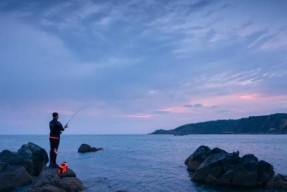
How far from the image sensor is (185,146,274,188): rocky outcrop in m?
26.6

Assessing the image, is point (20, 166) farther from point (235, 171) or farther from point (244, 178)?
point (244, 178)

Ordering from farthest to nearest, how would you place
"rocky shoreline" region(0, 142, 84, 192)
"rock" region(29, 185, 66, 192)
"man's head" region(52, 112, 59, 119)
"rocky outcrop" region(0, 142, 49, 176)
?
"rocky outcrop" region(0, 142, 49, 176) < "man's head" region(52, 112, 59, 119) < "rocky shoreline" region(0, 142, 84, 192) < "rock" region(29, 185, 66, 192)

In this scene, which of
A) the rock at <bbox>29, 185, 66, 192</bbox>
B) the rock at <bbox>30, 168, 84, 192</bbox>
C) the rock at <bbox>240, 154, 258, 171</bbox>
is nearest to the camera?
the rock at <bbox>29, 185, 66, 192</bbox>

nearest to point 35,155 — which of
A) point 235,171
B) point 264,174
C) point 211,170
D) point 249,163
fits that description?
point 211,170

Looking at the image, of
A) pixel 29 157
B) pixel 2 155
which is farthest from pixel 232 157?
pixel 2 155

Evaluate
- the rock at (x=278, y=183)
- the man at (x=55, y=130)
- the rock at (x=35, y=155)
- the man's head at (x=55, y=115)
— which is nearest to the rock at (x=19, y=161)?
the rock at (x=35, y=155)

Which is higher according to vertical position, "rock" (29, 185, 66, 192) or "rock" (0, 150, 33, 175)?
"rock" (0, 150, 33, 175)

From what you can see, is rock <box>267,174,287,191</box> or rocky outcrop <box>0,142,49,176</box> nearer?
rock <box>267,174,287,191</box>

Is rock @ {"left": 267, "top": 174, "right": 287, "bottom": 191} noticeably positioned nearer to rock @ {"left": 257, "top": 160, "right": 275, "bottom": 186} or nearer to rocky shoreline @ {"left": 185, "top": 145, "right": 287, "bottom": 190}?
rocky shoreline @ {"left": 185, "top": 145, "right": 287, "bottom": 190}

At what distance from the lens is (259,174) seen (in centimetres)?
2686

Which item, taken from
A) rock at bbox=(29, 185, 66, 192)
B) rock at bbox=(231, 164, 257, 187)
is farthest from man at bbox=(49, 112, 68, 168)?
rock at bbox=(231, 164, 257, 187)

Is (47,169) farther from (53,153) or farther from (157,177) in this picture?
(157,177)

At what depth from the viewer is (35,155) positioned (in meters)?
30.6

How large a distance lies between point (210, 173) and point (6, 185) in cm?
1582
